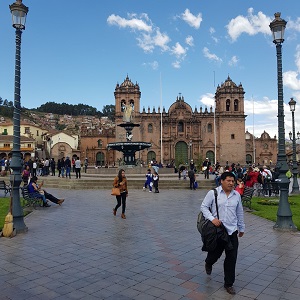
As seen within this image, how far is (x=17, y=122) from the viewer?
8148mm

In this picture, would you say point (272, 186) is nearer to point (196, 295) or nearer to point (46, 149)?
point (196, 295)

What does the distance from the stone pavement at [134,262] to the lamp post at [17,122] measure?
23.3 inches

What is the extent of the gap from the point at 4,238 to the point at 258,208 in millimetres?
8274

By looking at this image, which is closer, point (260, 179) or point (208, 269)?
point (208, 269)

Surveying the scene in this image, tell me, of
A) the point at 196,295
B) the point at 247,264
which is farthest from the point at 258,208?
the point at 196,295

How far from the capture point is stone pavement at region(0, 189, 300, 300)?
4352 mm

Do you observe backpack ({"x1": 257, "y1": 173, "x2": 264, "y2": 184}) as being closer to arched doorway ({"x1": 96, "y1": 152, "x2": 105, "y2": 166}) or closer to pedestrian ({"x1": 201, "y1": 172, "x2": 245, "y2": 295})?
pedestrian ({"x1": 201, "y1": 172, "x2": 245, "y2": 295})

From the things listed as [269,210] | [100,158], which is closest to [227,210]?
[269,210]

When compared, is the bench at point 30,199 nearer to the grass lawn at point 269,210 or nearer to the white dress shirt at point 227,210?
the grass lawn at point 269,210

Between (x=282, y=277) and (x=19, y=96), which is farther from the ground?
(x=19, y=96)

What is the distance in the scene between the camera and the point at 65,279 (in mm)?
4789

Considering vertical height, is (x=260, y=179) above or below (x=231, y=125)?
below

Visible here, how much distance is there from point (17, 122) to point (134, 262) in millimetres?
4764

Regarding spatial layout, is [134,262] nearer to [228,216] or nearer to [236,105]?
[228,216]
